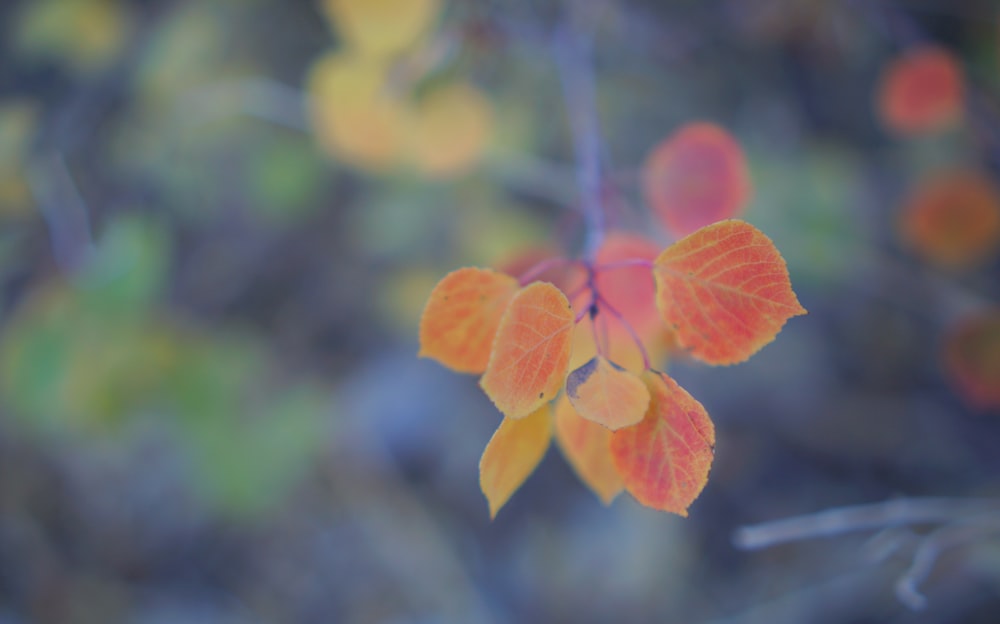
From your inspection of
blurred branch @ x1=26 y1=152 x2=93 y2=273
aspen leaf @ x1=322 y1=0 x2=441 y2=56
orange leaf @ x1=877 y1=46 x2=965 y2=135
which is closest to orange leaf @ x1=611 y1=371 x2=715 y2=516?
aspen leaf @ x1=322 y1=0 x2=441 y2=56

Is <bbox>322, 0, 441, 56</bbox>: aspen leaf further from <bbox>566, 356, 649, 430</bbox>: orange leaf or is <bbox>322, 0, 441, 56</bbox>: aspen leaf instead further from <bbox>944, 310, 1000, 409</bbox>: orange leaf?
<bbox>944, 310, 1000, 409</bbox>: orange leaf

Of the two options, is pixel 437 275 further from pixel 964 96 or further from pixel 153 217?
pixel 964 96

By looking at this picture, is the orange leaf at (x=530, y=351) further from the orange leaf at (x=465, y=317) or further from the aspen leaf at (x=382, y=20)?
the aspen leaf at (x=382, y=20)

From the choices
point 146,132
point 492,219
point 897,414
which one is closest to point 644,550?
point 897,414

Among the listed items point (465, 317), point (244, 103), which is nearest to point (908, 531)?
point (465, 317)

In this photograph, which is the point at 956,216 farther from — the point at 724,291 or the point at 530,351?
the point at 530,351
